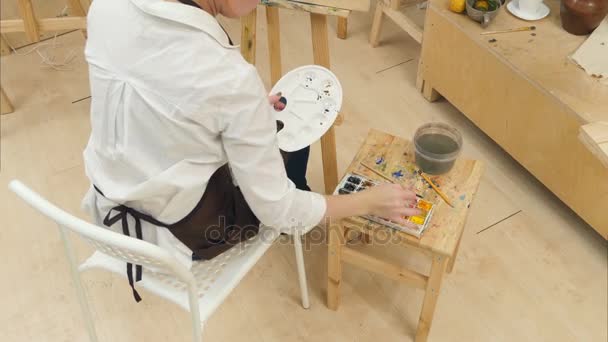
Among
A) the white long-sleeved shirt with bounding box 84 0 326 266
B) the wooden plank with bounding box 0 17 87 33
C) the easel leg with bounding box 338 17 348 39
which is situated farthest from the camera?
the easel leg with bounding box 338 17 348 39

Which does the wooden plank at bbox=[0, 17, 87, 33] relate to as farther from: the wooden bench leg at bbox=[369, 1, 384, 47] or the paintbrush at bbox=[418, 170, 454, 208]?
the paintbrush at bbox=[418, 170, 454, 208]

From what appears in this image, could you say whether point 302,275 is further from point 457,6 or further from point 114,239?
point 457,6

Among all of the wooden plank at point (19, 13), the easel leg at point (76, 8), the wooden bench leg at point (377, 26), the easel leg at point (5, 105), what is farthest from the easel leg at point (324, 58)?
the wooden plank at point (19, 13)

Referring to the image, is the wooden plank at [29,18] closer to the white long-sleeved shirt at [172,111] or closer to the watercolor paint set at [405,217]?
the white long-sleeved shirt at [172,111]

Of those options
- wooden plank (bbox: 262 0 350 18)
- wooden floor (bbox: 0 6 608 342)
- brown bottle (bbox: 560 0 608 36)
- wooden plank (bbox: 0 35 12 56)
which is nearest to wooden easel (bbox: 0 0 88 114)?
wooden floor (bbox: 0 6 608 342)

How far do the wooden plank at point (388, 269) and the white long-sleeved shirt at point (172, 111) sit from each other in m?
0.42

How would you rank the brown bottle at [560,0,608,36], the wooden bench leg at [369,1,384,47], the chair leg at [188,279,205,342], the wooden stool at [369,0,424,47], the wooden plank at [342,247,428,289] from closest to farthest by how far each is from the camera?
1. the chair leg at [188,279,205,342]
2. the wooden plank at [342,247,428,289]
3. the brown bottle at [560,0,608,36]
4. the wooden stool at [369,0,424,47]
5. the wooden bench leg at [369,1,384,47]

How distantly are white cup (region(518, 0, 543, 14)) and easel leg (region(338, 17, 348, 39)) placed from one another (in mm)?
779

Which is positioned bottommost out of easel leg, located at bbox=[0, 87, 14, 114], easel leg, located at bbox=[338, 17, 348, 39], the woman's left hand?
easel leg, located at bbox=[0, 87, 14, 114]

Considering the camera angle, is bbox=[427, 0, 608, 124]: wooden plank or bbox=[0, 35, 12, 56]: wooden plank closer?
bbox=[427, 0, 608, 124]: wooden plank

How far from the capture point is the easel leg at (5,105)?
2.04m

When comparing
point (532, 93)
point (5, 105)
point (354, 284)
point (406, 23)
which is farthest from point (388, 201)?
point (5, 105)

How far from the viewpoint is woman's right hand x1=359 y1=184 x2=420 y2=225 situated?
109 cm

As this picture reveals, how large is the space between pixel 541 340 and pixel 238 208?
0.94m
